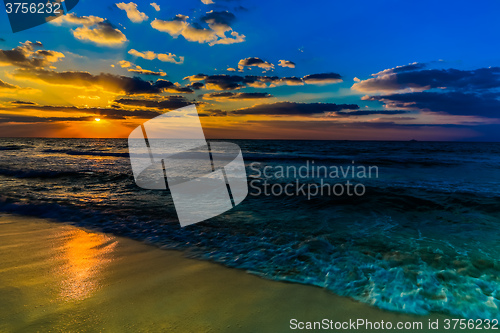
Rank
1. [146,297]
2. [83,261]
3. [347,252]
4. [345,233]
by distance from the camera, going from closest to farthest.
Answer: [146,297], [83,261], [347,252], [345,233]

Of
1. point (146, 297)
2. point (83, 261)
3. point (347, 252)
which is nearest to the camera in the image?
point (146, 297)

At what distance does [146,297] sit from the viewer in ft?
9.17

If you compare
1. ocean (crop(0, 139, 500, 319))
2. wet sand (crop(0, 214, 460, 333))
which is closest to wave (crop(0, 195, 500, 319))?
ocean (crop(0, 139, 500, 319))

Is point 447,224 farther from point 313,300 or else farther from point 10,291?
point 10,291

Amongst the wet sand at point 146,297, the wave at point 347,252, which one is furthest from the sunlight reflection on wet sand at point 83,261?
the wave at point 347,252

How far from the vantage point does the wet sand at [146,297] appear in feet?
7.74

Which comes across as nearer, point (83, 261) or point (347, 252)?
point (83, 261)

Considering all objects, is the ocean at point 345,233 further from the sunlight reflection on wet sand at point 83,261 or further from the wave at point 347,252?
the sunlight reflection on wet sand at point 83,261

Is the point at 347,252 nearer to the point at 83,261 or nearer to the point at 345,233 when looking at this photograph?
the point at 345,233

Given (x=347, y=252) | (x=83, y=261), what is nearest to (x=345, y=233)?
(x=347, y=252)

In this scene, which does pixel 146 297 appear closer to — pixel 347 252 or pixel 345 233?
pixel 347 252

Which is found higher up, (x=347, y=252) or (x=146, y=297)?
(x=146, y=297)

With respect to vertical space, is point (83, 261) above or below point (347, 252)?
above

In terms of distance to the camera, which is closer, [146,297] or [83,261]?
[146,297]
